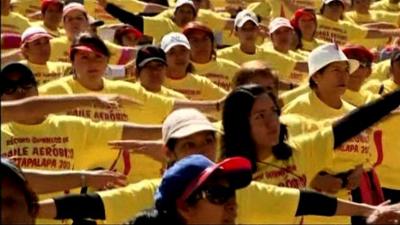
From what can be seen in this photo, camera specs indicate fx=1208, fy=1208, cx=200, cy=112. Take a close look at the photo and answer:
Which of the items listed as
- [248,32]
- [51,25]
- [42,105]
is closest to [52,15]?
[51,25]

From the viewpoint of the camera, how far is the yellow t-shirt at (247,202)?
4.39 meters

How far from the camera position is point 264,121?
15.5ft

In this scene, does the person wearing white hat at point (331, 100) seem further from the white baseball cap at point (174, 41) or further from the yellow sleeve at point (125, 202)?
the white baseball cap at point (174, 41)

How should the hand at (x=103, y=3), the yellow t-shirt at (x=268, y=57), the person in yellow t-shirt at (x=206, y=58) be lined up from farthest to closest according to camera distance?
the hand at (x=103, y=3)
the yellow t-shirt at (x=268, y=57)
the person in yellow t-shirt at (x=206, y=58)

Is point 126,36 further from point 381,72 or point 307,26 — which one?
point 381,72

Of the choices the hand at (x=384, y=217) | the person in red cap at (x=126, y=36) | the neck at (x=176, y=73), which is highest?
the hand at (x=384, y=217)

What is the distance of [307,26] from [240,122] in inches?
250

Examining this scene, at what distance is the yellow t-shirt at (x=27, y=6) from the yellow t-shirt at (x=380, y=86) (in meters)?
4.34

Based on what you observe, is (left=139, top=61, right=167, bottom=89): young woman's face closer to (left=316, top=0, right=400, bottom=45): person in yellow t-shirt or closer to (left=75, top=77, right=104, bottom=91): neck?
(left=75, top=77, right=104, bottom=91): neck

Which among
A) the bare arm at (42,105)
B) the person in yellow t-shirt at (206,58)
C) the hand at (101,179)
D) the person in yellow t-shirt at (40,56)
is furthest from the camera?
the person in yellow t-shirt at (206,58)

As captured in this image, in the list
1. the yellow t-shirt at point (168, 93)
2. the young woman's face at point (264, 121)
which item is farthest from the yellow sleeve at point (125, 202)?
the yellow t-shirt at point (168, 93)

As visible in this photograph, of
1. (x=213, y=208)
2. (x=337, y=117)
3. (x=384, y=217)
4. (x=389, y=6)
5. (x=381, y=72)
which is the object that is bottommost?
(x=389, y=6)

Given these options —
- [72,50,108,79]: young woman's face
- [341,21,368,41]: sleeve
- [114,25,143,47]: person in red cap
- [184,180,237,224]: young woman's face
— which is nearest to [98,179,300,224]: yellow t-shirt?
[184,180,237,224]: young woman's face

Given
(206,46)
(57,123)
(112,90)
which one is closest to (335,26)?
(206,46)
